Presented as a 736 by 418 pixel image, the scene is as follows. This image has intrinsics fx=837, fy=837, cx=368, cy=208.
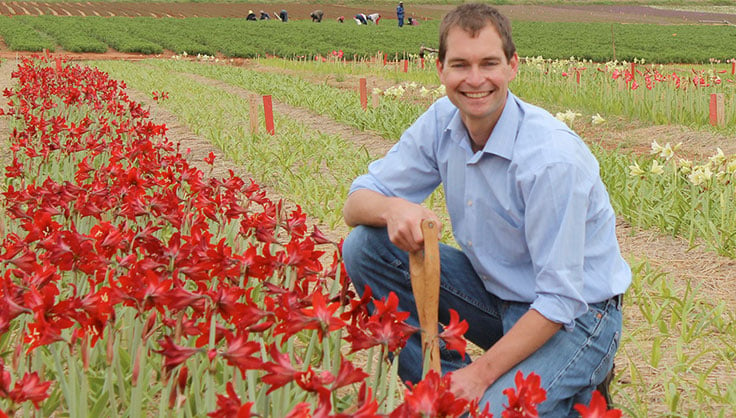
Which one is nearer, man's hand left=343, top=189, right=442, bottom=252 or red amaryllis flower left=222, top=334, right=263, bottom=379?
red amaryllis flower left=222, top=334, right=263, bottom=379

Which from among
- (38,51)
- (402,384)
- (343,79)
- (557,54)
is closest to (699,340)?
(402,384)

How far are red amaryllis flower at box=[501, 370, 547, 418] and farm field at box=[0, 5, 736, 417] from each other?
1254 mm

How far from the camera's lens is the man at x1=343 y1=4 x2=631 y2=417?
2137 millimetres

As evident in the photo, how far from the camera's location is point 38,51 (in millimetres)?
25906

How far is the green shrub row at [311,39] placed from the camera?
26.1 metres

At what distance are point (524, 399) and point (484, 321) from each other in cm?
127

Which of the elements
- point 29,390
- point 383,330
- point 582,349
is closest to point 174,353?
point 29,390

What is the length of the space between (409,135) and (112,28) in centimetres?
3274

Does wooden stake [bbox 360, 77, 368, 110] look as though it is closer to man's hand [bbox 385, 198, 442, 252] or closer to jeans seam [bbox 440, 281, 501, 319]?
jeans seam [bbox 440, 281, 501, 319]

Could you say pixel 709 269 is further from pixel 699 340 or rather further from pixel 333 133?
pixel 333 133

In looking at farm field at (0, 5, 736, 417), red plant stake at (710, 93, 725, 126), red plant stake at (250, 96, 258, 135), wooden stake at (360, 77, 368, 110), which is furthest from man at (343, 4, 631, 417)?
wooden stake at (360, 77, 368, 110)

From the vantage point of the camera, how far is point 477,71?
2.28 meters

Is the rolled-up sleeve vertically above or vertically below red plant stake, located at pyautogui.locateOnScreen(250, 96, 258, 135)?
above

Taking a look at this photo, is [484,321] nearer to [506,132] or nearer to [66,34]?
[506,132]
